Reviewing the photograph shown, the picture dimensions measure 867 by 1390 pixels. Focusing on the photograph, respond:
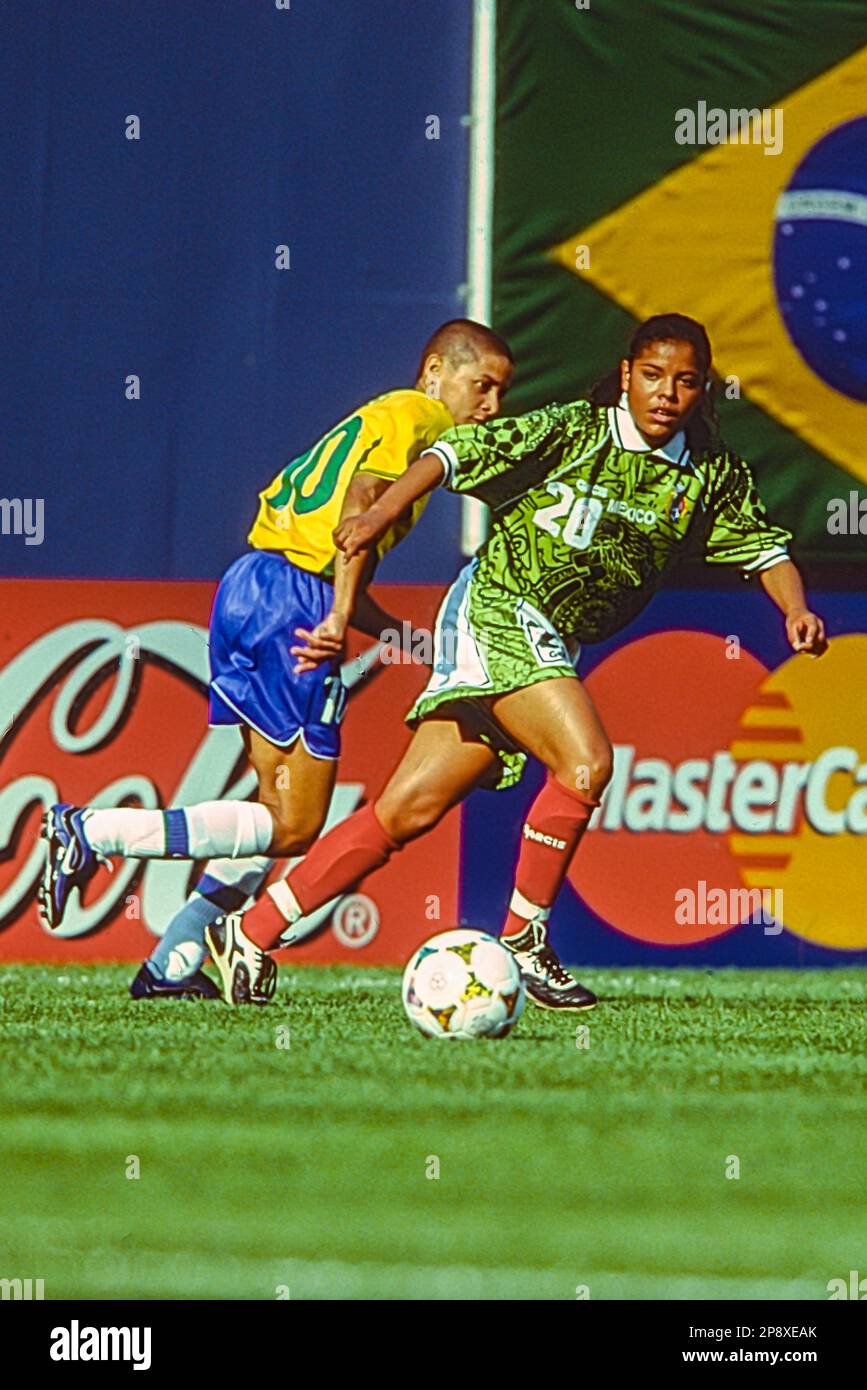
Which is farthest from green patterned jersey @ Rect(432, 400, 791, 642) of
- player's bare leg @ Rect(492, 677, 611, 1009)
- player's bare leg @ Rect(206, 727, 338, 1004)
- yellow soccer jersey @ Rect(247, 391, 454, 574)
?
player's bare leg @ Rect(206, 727, 338, 1004)

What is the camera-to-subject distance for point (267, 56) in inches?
319

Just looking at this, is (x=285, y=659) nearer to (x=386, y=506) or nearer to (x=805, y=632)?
(x=386, y=506)

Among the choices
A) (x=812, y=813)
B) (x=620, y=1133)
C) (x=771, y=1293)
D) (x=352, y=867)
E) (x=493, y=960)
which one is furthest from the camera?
(x=812, y=813)

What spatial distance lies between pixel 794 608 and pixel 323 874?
1.95m

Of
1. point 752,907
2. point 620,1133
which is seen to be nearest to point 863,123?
point 752,907

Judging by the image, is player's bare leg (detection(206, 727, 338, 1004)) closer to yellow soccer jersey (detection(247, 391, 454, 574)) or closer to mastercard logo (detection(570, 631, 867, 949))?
yellow soccer jersey (detection(247, 391, 454, 574))

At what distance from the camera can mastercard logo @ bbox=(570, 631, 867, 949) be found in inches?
316

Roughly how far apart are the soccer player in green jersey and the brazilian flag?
21cm

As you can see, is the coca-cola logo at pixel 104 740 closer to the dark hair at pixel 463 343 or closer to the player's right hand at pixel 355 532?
the player's right hand at pixel 355 532

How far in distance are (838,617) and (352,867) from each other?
208cm

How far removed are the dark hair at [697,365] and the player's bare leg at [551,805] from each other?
1116 mm

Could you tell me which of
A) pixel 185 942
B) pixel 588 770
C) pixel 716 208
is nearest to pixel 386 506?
pixel 588 770

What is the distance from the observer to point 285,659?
7562mm

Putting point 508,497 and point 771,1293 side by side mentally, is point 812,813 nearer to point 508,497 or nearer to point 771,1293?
point 508,497
